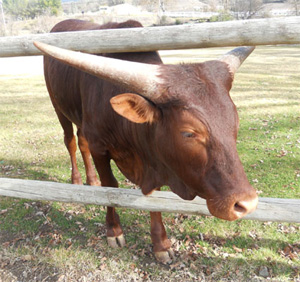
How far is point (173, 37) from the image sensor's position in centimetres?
243

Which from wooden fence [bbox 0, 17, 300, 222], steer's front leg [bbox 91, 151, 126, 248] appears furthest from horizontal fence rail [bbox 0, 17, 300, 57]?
steer's front leg [bbox 91, 151, 126, 248]

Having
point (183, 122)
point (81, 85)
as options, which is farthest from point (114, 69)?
point (81, 85)

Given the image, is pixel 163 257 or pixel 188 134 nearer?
pixel 188 134

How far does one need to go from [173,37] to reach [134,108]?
900mm

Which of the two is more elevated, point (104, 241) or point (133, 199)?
point (133, 199)

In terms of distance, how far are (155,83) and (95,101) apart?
3.16 ft

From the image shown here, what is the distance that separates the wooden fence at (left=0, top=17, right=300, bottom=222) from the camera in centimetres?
223

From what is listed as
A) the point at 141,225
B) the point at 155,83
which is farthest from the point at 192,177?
the point at 141,225

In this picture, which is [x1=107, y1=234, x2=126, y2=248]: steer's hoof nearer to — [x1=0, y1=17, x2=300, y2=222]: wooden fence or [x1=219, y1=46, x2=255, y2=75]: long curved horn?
[x1=0, y1=17, x2=300, y2=222]: wooden fence

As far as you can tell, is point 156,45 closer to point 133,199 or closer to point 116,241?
point 133,199

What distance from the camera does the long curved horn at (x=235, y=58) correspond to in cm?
218

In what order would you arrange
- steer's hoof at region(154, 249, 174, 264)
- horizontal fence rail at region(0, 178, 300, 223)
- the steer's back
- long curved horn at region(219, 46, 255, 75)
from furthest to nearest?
steer's hoof at region(154, 249, 174, 264), the steer's back, horizontal fence rail at region(0, 178, 300, 223), long curved horn at region(219, 46, 255, 75)

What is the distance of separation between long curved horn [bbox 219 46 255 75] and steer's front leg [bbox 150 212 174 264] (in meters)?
1.65

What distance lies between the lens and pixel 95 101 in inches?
105
